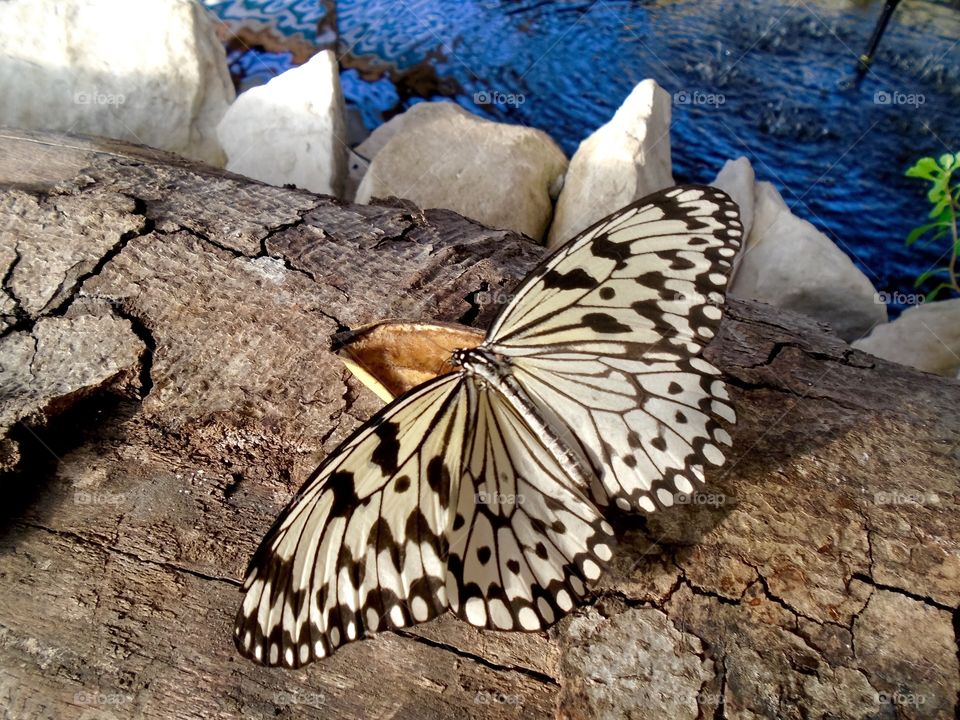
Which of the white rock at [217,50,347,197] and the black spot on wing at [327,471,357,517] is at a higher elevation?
the black spot on wing at [327,471,357,517]

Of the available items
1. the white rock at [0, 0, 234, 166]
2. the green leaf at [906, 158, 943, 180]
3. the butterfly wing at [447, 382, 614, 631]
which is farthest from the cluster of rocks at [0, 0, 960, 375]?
the butterfly wing at [447, 382, 614, 631]

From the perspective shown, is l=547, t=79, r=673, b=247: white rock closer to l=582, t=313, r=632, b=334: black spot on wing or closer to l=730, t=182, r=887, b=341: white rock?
l=730, t=182, r=887, b=341: white rock

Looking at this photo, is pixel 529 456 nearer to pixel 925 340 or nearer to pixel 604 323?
pixel 604 323

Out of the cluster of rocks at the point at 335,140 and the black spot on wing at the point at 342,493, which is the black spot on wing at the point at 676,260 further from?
the cluster of rocks at the point at 335,140

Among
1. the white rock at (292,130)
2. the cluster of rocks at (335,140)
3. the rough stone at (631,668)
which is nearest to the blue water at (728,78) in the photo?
the cluster of rocks at (335,140)

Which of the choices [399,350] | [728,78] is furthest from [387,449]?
[728,78]

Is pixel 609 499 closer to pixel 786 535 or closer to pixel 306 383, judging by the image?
pixel 786 535

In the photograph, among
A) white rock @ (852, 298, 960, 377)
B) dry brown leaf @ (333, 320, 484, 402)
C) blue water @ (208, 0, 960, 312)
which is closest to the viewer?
dry brown leaf @ (333, 320, 484, 402)
